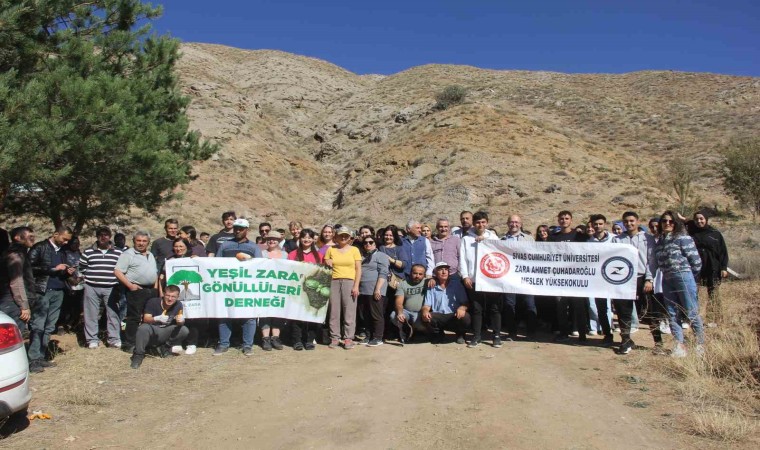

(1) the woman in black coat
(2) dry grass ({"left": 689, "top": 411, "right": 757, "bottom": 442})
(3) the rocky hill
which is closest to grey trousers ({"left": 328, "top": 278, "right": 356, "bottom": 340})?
(2) dry grass ({"left": 689, "top": 411, "right": 757, "bottom": 442})

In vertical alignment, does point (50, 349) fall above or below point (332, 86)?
below

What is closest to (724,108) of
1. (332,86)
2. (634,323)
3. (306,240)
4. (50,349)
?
(332,86)

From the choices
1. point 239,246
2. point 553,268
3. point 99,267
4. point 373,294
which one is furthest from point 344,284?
point 99,267

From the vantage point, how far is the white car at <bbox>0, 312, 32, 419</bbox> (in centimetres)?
428

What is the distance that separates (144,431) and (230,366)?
2.22 meters

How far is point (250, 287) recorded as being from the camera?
8.05 metres

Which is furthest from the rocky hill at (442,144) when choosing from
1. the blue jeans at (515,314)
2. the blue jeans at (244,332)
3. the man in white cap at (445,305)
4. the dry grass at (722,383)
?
the dry grass at (722,383)

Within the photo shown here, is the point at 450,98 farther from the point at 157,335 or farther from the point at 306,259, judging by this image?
the point at 157,335

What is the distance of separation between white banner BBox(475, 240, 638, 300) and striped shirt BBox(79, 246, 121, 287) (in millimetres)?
5464

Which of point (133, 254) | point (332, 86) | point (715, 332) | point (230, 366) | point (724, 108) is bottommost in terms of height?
point (230, 366)

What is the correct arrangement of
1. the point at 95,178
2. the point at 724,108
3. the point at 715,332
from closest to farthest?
the point at 715,332
the point at 95,178
the point at 724,108

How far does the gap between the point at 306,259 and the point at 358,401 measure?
10.7 ft

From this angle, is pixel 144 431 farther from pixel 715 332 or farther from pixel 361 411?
pixel 715 332

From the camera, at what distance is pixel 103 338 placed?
27.8ft
